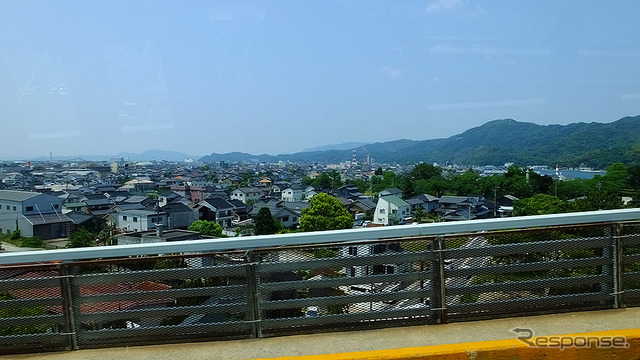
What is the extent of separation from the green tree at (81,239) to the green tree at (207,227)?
41.3 inches

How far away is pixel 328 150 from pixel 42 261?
19.6ft

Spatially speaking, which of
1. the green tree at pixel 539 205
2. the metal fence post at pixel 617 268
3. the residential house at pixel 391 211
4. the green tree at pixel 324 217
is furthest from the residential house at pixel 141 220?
the metal fence post at pixel 617 268

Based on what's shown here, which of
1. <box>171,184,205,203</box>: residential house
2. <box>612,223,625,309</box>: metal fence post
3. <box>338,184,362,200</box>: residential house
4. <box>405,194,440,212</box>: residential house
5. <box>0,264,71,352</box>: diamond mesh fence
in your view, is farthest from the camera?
<box>338,184,362,200</box>: residential house

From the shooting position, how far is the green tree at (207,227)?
5570 mm

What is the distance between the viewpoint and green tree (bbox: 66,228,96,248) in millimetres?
4863

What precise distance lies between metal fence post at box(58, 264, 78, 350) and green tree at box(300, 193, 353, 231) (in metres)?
2.28

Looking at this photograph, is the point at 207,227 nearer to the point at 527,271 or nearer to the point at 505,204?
the point at 527,271

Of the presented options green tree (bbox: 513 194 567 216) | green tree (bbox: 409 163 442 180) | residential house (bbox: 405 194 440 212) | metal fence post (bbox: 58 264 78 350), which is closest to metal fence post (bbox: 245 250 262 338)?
metal fence post (bbox: 58 264 78 350)

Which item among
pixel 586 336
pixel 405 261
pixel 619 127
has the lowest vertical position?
pixel 586 336

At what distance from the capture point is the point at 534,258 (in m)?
4.46

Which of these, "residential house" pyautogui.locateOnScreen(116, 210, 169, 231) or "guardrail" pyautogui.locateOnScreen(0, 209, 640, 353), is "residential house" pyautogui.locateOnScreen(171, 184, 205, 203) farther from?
"guardrail" pyautogui.locateOnScreen(0, 209, 640, 353)

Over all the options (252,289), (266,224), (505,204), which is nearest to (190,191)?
(266,224)

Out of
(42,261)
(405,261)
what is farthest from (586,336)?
(42,261)

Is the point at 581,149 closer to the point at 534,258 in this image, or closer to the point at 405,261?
the point at 534,258
